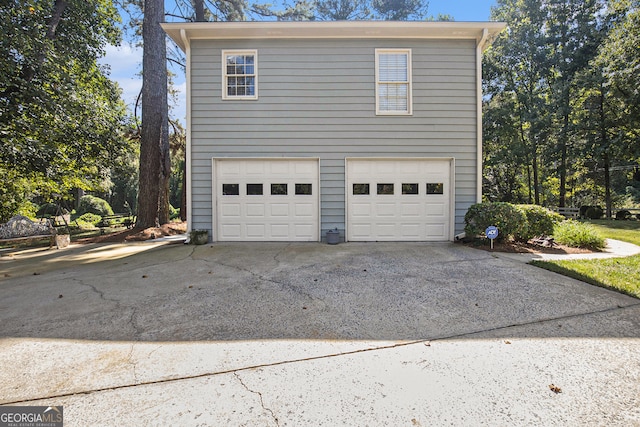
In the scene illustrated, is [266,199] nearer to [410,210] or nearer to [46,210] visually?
[410,210]

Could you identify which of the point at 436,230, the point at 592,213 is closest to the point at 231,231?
the point at 436,230

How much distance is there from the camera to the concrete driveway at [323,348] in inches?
72.1

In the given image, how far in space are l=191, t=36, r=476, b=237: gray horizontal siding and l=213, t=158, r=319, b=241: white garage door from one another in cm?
25

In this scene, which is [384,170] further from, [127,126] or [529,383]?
[127,126]

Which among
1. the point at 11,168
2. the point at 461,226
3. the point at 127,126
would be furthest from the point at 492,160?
the point at 11,168

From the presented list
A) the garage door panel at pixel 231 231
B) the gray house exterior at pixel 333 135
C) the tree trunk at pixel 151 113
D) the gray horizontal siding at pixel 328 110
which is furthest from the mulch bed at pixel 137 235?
the garage door panel at pixel 231 231

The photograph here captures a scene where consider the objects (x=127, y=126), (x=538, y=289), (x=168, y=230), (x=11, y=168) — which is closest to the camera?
(x=538, y=289)

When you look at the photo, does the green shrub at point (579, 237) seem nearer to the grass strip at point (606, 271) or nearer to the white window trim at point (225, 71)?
the grass strip at point (606, 271)

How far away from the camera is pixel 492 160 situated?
774 inches

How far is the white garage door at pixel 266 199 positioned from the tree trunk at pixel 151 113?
14.0 feet

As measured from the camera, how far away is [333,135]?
303 inches

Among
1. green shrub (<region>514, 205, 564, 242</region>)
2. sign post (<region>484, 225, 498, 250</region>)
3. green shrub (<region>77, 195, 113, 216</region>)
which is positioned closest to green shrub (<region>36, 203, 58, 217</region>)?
green shrub (<region>77, 195, 113, 216</region>)

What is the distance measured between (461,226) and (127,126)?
41.9 feet

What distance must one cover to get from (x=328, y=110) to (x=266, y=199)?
275cm
